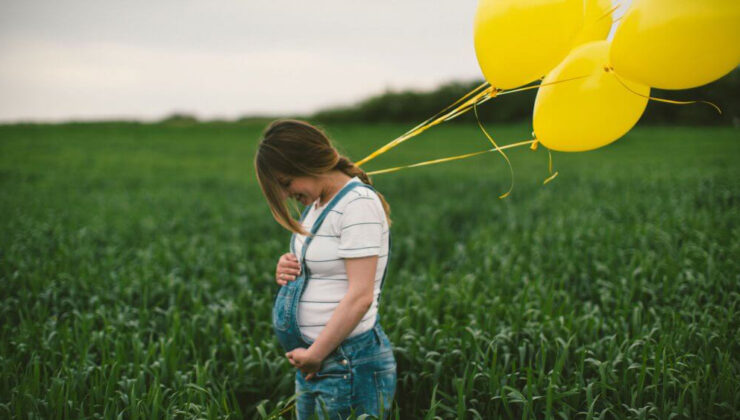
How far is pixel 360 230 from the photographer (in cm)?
170

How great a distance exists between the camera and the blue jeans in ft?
6.18

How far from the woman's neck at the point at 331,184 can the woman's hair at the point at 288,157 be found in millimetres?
34

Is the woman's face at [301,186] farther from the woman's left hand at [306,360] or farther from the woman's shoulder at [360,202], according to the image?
the woman's left hand at [306,360]

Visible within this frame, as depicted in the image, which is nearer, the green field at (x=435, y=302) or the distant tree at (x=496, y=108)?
the green field at (x=435, y=302)

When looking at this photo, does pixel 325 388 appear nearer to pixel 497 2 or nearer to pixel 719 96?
pixel 497 2

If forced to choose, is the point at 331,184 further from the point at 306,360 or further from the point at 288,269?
the point at 306,360

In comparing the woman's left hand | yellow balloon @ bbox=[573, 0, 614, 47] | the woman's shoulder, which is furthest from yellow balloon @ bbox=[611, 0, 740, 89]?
the woman's left hand

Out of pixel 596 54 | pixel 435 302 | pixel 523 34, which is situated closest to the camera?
pixel 523 34

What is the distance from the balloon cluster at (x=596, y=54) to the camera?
1.71m

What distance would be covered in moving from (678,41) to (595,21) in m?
0.53

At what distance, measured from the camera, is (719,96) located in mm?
28234

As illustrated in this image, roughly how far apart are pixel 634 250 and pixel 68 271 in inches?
232

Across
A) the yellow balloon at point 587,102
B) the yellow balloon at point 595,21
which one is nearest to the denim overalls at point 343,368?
the yellow balloon at point 587,102

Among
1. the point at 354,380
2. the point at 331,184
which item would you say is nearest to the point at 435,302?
the point at 354,380
